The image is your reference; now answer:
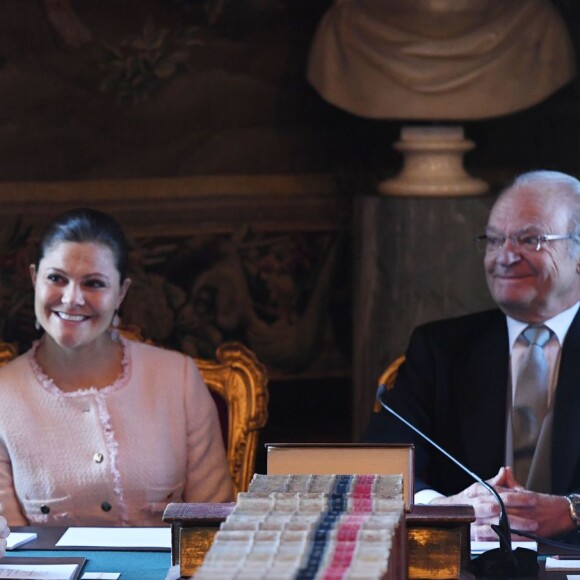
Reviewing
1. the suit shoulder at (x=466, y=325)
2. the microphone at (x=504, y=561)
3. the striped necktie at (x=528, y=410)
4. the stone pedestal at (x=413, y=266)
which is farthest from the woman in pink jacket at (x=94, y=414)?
the stone pedestal at (x=413, y=266)

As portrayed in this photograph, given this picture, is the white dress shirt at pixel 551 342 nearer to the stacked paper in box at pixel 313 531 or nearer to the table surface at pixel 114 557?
the table surface at pixel 114 557

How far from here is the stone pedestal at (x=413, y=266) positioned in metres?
5.47

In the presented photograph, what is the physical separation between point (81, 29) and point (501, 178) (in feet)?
6.32

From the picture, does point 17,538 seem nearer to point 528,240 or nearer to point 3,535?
point 3,535

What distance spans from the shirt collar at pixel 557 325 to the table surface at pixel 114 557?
4.61 feet

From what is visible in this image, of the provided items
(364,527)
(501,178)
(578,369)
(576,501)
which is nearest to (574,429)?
(578,369)

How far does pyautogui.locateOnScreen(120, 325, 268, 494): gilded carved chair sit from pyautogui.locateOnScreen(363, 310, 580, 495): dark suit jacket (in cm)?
32

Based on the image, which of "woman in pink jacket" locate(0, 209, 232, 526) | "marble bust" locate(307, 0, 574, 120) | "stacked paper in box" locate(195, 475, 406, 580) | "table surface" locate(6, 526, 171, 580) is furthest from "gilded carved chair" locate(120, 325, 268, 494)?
"marble bust" locate(307, 0, 574, 120)

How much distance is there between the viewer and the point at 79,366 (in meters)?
3.73

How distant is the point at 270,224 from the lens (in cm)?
602

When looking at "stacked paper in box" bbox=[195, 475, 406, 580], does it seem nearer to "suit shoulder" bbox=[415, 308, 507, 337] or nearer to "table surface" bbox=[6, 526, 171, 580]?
"table surface" bbox=[6, 526, 171, 580]

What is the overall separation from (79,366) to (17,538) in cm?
75

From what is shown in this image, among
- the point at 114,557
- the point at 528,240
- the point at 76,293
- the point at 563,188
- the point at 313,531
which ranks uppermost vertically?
the point at 563,188

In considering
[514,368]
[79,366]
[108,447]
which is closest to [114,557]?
[108,447]
